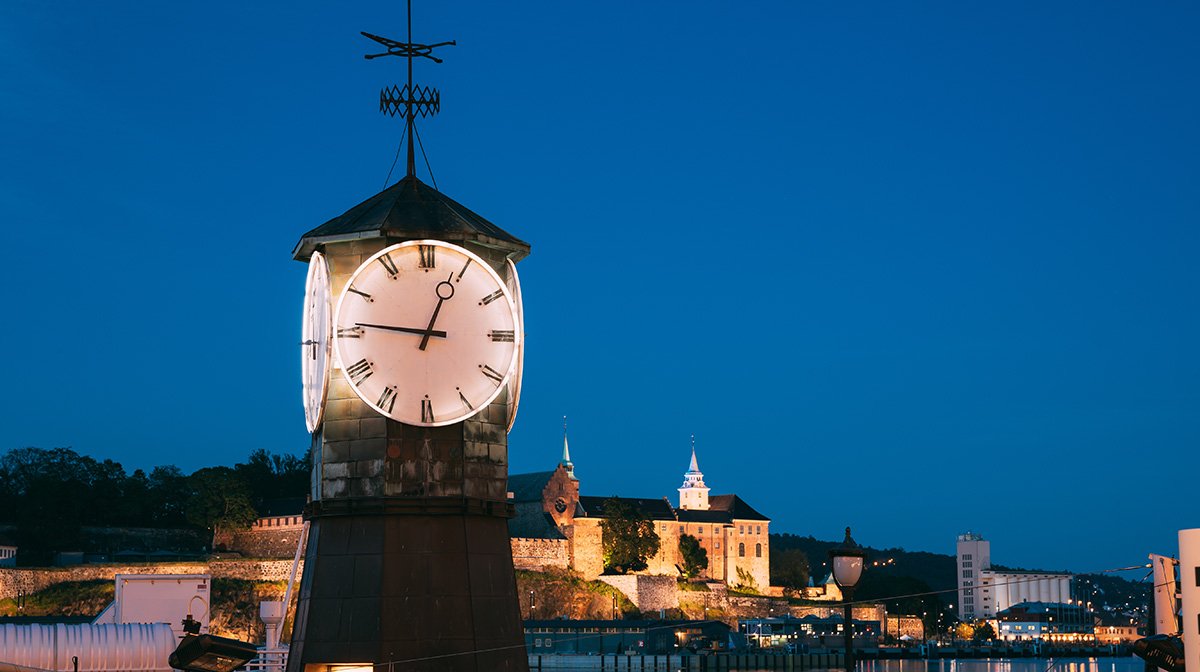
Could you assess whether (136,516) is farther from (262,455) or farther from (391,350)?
(391,350)

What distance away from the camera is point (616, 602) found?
4604 inches

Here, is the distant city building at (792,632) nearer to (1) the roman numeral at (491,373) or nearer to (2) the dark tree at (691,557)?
(2) the dark tree at (691,557)

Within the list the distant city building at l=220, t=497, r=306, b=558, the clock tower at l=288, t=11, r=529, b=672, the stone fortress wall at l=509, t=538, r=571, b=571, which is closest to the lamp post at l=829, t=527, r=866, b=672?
the clock tower at l=288, t=11, r=529, b=672

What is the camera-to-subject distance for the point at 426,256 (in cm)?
1568

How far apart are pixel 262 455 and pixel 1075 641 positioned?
96649mm

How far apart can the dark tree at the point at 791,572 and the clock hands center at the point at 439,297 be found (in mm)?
134714

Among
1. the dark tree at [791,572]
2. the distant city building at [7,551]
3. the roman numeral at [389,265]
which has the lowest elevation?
the dark tree at [791,572]

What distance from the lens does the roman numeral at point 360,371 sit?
1533 cm

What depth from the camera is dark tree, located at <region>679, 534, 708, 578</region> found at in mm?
134000

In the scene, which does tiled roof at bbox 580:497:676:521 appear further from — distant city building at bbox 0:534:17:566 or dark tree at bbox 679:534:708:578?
distant city building at bbox 0:534:17:566

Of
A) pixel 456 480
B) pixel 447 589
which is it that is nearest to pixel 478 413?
pixel 456 480

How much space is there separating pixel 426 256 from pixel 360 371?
1.36 meters

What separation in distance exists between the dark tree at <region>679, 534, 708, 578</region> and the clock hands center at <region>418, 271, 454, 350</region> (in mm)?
119379

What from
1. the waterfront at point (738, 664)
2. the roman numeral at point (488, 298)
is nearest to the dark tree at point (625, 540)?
the waterfront at point (738, 664)
